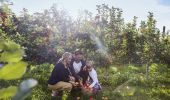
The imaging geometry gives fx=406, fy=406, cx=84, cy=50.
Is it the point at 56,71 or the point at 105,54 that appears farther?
the point at 105,54

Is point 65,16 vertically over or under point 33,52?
over

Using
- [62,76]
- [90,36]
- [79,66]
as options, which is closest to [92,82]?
[79,66]

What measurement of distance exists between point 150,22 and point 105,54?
2492mm

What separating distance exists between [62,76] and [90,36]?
6.05 metres

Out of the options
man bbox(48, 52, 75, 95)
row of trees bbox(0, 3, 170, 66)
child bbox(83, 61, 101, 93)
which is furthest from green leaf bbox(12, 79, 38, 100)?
row of trees bbox(0, 3, 170, 66)

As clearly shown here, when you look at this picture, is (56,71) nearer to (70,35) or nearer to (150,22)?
(70,35)

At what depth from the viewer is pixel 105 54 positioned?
15961mm

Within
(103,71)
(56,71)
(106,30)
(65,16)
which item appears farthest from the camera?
(65,16)

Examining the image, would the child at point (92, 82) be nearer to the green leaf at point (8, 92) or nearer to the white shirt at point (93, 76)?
the white shirt at point (93, 76)

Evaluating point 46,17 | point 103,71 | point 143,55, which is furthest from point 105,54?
point 46,17

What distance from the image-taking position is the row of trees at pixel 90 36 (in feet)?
51.1

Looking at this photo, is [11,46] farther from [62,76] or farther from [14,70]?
[62,76]

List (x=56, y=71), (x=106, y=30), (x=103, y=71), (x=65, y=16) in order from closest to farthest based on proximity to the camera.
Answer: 1. (x=56, y=71)
2. (x=103, y=71)
3. (x=106, y=30)
4. (x=65, y=16)

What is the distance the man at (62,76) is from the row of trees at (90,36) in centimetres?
526
